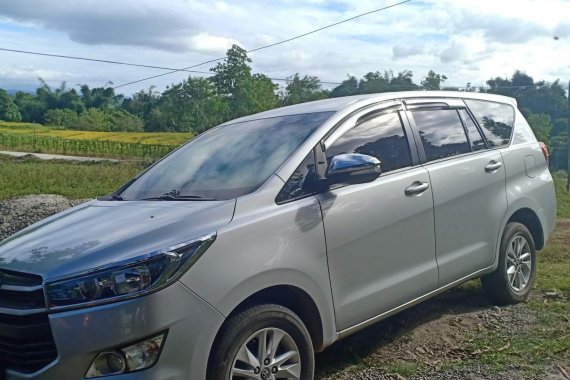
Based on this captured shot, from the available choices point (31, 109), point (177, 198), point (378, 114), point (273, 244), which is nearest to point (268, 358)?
point (273, 244)

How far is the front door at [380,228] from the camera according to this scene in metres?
3.69

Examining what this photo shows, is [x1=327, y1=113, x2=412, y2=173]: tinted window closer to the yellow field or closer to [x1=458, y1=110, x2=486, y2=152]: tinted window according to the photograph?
[x1=458, y1=110, x2=486, y2=152]: tinted window

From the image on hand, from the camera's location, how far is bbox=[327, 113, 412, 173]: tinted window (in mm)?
4051

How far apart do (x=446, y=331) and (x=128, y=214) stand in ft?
8.74

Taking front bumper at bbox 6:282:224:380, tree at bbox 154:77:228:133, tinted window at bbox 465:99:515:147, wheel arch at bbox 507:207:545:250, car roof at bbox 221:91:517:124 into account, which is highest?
tree at bbox 154:77:228:133

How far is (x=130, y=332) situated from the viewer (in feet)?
8.95

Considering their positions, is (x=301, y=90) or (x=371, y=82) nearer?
(x=371, y=82)

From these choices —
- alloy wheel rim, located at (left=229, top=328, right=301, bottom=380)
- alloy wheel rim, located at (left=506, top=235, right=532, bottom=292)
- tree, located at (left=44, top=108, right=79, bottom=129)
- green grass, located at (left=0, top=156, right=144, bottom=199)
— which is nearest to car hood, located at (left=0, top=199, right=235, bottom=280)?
alloy wheel rim, located at (left=229, top=328, right=301, bottom=380)

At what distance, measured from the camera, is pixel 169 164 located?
14.9 ft

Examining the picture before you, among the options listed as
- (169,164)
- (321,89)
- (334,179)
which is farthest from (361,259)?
(321,89)

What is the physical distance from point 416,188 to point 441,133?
748mm

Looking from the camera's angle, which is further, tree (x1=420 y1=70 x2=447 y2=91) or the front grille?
tree (x1=420 y1=70 x2=447 y2=91)

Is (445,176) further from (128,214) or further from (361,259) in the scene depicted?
(128,214)

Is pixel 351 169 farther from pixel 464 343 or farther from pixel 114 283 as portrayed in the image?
pixel 464 343
